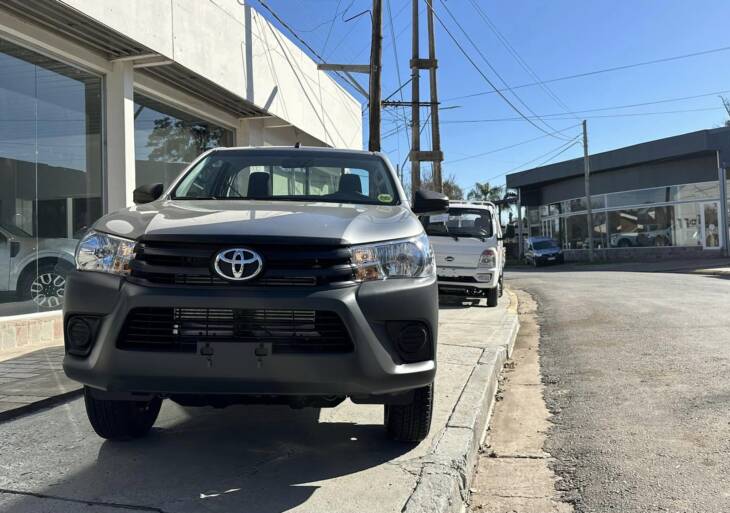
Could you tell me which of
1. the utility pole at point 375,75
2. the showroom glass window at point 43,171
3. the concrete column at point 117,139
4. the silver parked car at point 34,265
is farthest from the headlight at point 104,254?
the utility pole at point 375,75

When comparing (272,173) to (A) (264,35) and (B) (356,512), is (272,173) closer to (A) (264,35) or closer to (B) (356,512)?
(B) (356,512)

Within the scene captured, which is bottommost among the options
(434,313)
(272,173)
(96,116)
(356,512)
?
(356,512)

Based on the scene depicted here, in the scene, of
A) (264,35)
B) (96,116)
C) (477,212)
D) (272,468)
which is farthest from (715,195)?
(272,468)

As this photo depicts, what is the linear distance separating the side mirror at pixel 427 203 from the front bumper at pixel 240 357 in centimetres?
158

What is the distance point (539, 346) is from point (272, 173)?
505 cm

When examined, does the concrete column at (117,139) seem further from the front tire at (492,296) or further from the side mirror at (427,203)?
the front tire at (492,296)

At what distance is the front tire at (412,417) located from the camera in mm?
3438

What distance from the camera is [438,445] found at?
363cm

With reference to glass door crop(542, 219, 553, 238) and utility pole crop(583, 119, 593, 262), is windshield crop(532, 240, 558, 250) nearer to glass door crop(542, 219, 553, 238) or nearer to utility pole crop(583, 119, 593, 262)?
utility pole crop(583, 119, 593, 262)

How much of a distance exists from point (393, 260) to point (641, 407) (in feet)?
10.2

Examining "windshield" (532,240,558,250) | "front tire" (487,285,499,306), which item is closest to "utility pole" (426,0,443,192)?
"front tire" (487,285,499,306)

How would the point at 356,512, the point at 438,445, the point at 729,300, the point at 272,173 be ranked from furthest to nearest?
the point at 729,300
the point at 272,173
the point at 438,445
the point at 356,512

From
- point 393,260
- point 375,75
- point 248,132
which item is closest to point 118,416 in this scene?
point 393,260

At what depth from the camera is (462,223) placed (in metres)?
11.6
